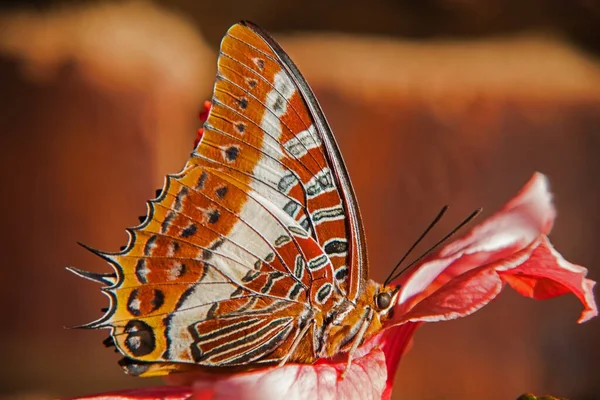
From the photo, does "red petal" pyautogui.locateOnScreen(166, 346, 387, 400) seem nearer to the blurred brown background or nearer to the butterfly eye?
the butterfly eye

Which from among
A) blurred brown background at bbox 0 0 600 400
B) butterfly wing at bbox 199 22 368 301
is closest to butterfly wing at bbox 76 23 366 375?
butterfly wing at bbox 199 22 368 301

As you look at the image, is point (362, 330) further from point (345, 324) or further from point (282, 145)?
point (282, 145)

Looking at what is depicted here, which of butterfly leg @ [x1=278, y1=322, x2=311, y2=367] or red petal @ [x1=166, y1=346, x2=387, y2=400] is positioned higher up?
butterfly leg @ [x1=278, y1=322, x2=311, y2=367]

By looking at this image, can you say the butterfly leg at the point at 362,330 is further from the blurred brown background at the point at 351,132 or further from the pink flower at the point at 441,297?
the blurred brown background at the point at 351,132

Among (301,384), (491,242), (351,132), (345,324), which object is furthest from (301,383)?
(351,132)

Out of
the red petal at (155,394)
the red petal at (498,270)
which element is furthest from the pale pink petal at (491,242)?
the red petal at (155,394)

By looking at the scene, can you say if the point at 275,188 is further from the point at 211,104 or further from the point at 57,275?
the point at 57,275
